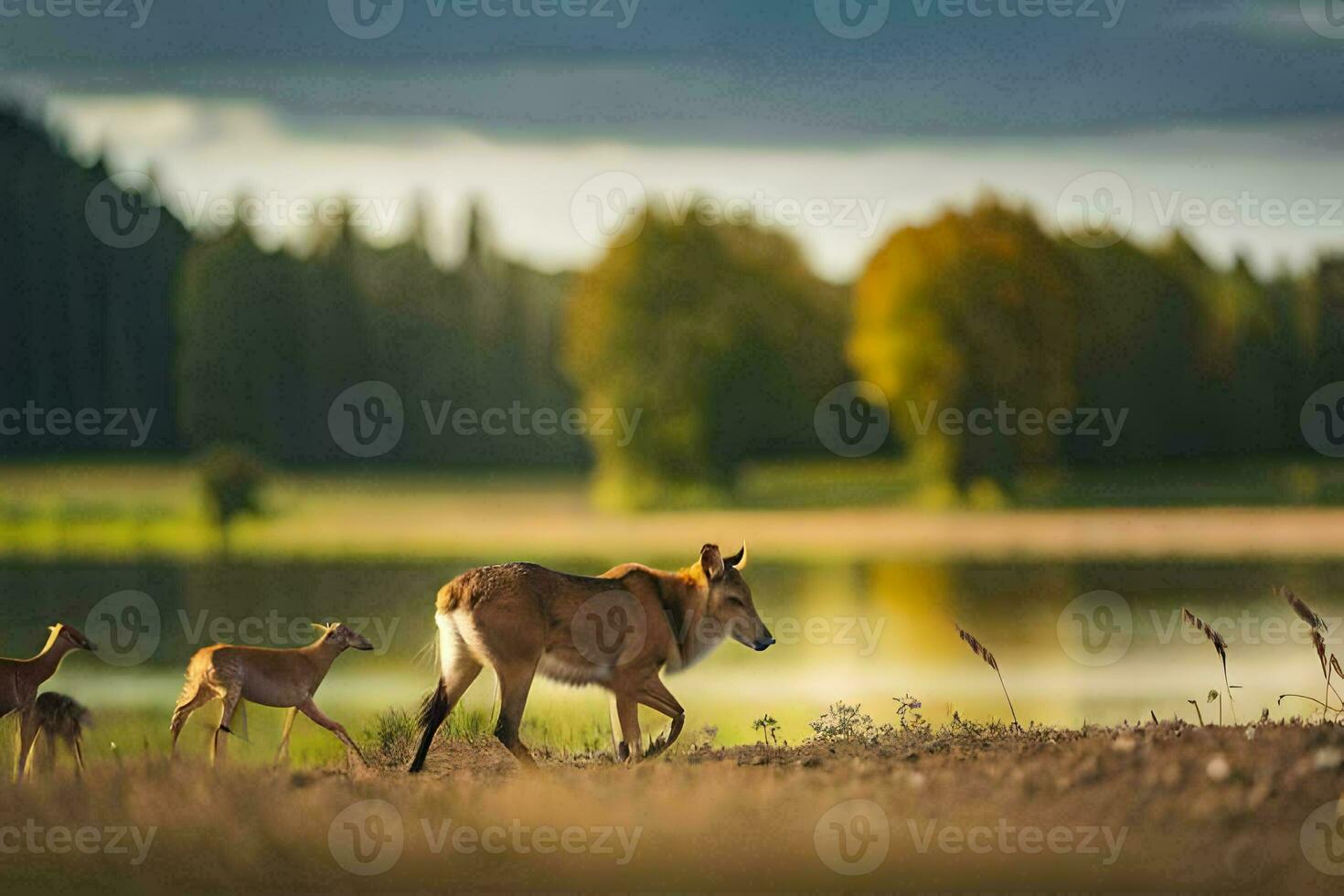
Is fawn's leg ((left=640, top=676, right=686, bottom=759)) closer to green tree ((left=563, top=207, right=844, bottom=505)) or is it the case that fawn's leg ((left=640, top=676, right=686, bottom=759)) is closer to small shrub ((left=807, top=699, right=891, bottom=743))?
small shrub ((left=807, top=699, right=891, bottom=743))

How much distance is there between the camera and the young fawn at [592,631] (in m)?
10.5

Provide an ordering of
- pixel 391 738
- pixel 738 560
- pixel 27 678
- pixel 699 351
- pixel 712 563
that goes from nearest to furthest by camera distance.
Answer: pixel 27 678, pixel 712 563, pixel 738 560, pixel 391 738, pixel 699 351

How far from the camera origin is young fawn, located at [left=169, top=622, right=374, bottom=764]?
10.2 m

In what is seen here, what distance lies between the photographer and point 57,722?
10.4 meters

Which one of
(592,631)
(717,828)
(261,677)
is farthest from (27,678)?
(717,828)

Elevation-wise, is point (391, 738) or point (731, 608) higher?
point (731, 608)

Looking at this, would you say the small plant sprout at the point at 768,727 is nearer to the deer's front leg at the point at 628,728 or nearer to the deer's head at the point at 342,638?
the deer's front leg at the point at 628,728

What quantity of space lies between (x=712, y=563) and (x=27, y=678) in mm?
4790

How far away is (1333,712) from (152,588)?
74.1 ft

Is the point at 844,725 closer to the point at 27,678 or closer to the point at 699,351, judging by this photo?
the point at 27,678

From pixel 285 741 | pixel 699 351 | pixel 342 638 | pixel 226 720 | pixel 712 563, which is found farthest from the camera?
pixel 699 351

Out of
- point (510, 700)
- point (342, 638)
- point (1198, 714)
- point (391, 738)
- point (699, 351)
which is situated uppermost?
point (699, 351)

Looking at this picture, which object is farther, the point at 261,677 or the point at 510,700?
the point at 510,700

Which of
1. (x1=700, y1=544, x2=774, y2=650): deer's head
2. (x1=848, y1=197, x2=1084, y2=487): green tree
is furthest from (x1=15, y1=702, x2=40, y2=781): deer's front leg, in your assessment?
(x1=848, y1=197, x2=1084, y2=487): green tree
